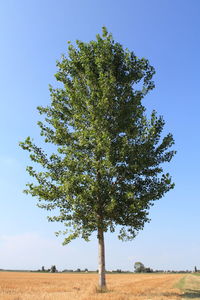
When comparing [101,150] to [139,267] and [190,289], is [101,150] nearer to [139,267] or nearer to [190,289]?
[190,289]

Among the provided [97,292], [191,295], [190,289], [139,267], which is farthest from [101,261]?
[139,267]

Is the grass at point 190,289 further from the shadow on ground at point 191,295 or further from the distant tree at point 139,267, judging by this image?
the distant tree at point 139,267

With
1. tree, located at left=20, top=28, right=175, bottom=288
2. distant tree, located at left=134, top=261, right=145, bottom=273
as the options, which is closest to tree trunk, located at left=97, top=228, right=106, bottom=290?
tree, located at left=20, top=28, right=175, bottom=288

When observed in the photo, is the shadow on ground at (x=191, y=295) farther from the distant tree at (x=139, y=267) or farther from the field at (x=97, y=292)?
the distant tree at (x=139, y=267)

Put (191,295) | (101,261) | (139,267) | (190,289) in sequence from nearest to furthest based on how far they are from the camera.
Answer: (191,295)
(101,261)
(190,289)
(139,267)

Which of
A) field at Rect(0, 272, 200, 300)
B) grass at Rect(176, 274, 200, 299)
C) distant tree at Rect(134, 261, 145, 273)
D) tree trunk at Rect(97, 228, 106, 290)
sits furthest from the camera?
distant tree at Rect(134, 261, 145, 273)

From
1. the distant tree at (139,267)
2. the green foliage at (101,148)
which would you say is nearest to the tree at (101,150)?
the green foliage at (101,148)

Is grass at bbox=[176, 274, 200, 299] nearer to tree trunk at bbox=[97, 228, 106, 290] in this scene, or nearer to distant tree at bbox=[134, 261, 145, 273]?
tree trunk at bbox=[97, 228, 106, 290]

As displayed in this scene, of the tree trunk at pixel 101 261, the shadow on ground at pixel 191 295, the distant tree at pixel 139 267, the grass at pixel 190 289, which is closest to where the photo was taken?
the shadow on ground at pixel 191 295

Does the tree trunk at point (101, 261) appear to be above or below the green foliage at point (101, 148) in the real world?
below

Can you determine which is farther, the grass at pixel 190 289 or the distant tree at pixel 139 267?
the distant tree at pixel 139 267

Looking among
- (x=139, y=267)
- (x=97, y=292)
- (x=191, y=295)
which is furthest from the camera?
(x=139, y=267)

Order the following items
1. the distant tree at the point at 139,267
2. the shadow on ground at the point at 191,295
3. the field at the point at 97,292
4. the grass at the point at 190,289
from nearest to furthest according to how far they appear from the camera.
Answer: the field at the point at 97,292
the shadow on ground at the point at 191,295
the grass at the point at 190,289
the distant tree at the point at 139,267

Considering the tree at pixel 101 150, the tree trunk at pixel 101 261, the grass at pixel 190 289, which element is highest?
the tree at pixel 101 150
